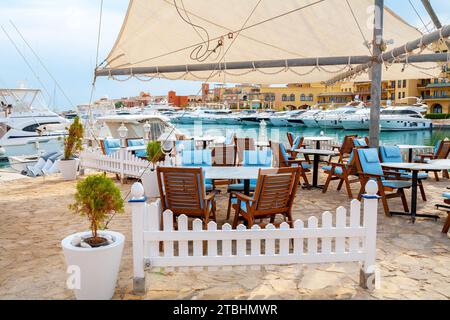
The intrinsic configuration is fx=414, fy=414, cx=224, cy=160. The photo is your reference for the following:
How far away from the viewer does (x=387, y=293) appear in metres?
3.38

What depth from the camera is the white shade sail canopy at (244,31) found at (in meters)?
8.03

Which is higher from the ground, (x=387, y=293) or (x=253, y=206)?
(x=253, y=206)

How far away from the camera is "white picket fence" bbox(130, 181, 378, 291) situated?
3.41 m

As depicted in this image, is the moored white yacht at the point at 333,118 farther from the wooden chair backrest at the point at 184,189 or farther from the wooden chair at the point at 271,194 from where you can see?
the wooden chair backrest at the point at 184,189

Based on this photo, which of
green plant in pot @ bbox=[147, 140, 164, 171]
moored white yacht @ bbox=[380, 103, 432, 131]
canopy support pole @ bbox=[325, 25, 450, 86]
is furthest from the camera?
moored white yacht @ bbox=[380, 103, 432, 131]

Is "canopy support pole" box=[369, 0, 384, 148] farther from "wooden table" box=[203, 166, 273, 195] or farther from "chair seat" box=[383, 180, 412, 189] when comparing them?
"wooden table" box=[203, 166, 273, 195]

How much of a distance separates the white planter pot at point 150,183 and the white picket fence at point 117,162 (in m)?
1.04

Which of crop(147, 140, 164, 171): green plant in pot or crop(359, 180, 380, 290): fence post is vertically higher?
crop(147, 140, 164, 171): green plant in pot

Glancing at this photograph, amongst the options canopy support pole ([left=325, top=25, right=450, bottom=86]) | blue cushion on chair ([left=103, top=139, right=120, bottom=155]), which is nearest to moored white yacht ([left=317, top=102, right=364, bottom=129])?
canopy support pole ([left=325, top=25, right=450, bottom=86])

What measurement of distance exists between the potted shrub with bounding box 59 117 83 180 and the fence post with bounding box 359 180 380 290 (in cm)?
748

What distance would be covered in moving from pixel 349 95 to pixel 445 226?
62958 mm
